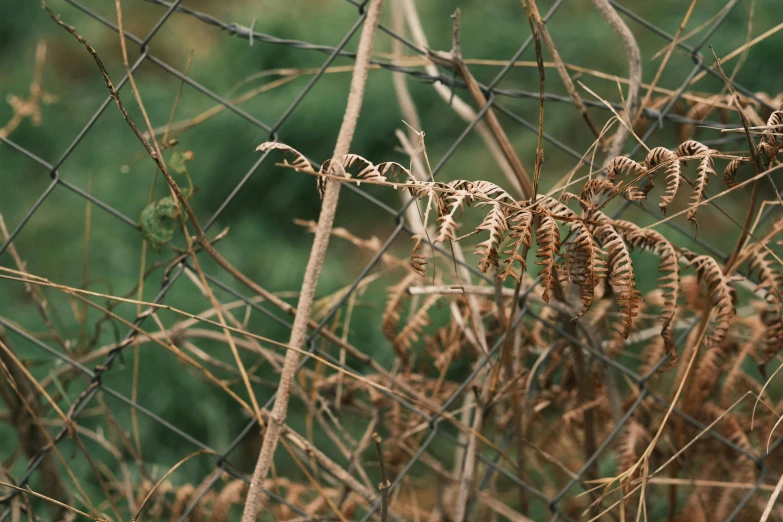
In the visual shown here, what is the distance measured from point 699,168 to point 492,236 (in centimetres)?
25

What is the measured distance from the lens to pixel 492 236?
821mm

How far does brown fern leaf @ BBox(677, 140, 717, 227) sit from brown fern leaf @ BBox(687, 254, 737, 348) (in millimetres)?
226

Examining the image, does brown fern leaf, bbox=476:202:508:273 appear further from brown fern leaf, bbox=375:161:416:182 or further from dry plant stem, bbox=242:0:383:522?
dry plant stem, bbox=242:0:383:522

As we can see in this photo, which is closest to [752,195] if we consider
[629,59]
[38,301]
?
[629,59]

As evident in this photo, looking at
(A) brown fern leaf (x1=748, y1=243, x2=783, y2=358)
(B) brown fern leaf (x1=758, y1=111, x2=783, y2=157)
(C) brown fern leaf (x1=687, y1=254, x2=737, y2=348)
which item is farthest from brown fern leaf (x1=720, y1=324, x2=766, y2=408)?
(B) brown fern leaf (x1=758, y1=111, x2=783, y2=157)

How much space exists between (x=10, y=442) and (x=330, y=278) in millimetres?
1043

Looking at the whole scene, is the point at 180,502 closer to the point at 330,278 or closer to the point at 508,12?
the point at 330,278

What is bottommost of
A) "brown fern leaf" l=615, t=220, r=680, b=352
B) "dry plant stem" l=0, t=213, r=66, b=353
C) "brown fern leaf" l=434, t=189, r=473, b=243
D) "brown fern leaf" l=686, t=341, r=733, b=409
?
"dry plant stem" l=0, t=213, r=66, b=353

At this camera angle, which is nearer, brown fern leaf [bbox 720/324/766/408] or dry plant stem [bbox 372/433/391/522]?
dry plant stem [bbox 372/433/391/522]

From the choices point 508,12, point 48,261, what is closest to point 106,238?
point 48,261

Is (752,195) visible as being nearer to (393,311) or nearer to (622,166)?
(622,166)

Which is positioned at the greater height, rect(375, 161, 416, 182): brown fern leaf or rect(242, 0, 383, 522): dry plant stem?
rect(375, 161, 416, 182): brown fern leaf

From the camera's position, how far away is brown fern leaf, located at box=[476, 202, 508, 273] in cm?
80

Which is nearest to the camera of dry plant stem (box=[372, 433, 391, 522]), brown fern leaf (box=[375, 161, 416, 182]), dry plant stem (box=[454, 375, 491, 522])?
brown fern leaf (box=[375, 161, 416, 182])
